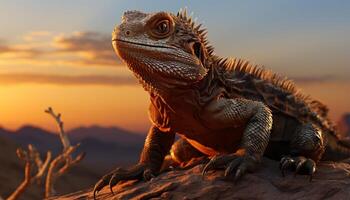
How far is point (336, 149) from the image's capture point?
22.2ft

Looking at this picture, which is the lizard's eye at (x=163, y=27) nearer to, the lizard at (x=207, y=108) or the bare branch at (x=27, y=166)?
the lizard at (x=207, y=108)

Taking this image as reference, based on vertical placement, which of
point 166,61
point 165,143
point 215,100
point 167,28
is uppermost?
point 167,28

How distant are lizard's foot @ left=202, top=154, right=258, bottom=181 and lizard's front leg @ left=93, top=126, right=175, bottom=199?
957 millimetres

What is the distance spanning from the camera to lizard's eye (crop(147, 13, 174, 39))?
498 cm

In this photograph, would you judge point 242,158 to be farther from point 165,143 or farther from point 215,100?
point 165,143

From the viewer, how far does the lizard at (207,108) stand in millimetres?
4918

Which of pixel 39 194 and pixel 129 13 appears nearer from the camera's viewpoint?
pixel 129 13

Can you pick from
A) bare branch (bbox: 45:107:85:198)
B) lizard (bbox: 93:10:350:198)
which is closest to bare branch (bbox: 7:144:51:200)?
bare branch (bbox: 45:107:85:198)

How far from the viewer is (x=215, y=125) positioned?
214 inches

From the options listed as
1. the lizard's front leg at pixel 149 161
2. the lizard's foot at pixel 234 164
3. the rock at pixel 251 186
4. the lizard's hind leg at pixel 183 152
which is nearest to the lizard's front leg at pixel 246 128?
the lizard's foot at pixel 234 164

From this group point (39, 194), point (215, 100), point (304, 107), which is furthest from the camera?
point (39, 194)

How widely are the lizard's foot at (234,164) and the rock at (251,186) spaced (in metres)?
0.07

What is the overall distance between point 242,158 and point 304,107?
5.85 feet

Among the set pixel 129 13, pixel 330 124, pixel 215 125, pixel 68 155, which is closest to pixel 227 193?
pixel 215 125
